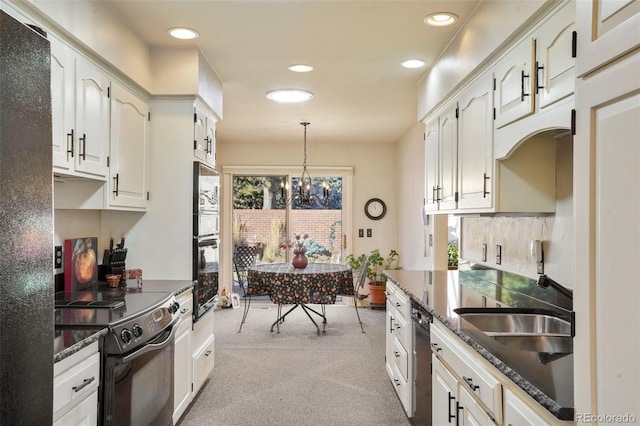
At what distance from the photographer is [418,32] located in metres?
2.70

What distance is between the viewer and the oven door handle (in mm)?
1870

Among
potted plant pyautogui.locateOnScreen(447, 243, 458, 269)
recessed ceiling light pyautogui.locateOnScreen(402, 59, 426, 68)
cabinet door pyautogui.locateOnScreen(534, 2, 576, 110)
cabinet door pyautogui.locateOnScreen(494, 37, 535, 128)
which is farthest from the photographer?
potted plant pyautogui.locateOnScreen(447, 243, 458, 269)

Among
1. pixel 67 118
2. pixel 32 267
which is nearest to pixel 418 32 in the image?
pixel 67 118

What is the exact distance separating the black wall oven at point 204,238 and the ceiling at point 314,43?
2.80 feet

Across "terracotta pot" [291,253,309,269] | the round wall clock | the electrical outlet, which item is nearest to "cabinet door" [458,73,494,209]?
the electrical outlet

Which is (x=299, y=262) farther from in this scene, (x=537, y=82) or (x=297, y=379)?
(x=537, y=82)

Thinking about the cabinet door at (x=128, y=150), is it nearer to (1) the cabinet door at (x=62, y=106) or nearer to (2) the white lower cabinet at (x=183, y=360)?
(1) the cabinet door at (x=62, y=106)

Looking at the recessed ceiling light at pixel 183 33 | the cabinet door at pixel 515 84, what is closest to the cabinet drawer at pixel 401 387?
the cabinet door at pixel 515 84

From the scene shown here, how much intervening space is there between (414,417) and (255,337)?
2498 mm

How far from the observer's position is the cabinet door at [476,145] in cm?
223

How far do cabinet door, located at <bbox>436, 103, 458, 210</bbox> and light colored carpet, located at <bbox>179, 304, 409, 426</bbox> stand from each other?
1.47 m

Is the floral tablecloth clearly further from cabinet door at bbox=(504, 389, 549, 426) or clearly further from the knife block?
cabinet door at bbox=(504, 389, 549, 426)

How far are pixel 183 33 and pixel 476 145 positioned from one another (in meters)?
1.86

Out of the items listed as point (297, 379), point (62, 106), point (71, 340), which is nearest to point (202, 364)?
point (297, 379)
